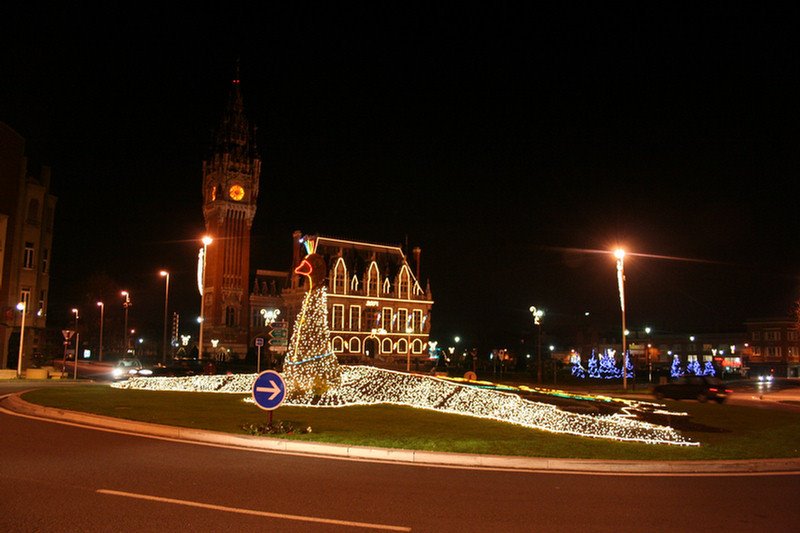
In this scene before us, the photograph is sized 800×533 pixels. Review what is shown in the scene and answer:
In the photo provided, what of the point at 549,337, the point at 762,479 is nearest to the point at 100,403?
the point at 762,479

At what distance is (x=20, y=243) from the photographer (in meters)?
46.9

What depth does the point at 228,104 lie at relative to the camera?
109125 millimetres

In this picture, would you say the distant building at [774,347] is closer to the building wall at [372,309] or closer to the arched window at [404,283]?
the building wall at [372,309]

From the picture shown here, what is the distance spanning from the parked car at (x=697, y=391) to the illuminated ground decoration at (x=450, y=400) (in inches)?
370

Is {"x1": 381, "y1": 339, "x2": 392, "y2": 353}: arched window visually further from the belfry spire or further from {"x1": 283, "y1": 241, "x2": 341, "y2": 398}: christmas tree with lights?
{"x1": 283, "y1": 241, "x2": 341, "y2": 398}: christmas tree with lights

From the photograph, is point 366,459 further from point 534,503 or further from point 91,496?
point 91,496

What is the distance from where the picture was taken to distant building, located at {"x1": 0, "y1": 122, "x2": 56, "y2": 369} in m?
44.1

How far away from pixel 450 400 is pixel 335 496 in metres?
12.9

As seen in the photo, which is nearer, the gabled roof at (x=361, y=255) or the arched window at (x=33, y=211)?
the arched window at (x=33, y=211)

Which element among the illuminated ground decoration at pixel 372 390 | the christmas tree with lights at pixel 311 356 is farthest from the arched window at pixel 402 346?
the christmas tree with lights at pixel 311 356

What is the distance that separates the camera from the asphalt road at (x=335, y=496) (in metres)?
7.45

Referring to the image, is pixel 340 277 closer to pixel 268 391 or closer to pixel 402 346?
pixel 402 346

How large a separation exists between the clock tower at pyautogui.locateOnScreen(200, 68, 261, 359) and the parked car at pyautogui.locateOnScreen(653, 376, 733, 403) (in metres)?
71.2

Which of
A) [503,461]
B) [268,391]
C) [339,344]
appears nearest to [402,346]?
[339,344]
